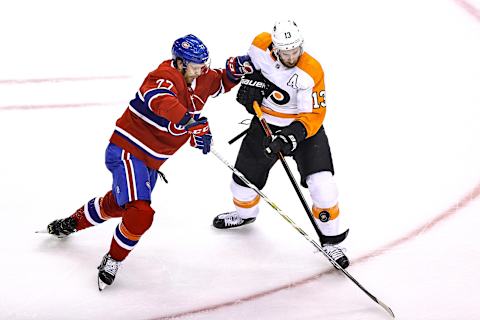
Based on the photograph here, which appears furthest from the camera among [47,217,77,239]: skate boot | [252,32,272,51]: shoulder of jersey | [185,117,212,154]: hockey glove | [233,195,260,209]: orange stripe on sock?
[233,195,260,209]: orange stripe on sock

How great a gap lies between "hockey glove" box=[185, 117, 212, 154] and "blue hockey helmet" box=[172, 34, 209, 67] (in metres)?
0.24

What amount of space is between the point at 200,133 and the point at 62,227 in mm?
876

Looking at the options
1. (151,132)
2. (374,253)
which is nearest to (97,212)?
(151,132)

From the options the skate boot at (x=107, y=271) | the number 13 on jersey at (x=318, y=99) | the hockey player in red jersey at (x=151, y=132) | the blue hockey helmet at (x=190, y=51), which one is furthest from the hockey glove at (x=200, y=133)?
the skate boot at (x=107, y=271)

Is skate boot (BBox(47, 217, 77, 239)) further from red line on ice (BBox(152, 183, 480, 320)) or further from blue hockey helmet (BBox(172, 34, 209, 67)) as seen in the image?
blue hockey helmet (BBox(172, 34, 209, 67))

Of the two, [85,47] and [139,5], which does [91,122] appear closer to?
[85,47]

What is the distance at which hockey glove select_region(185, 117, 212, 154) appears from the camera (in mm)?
3461

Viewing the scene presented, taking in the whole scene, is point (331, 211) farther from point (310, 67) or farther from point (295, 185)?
point (310, 67)

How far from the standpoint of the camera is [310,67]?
362cm

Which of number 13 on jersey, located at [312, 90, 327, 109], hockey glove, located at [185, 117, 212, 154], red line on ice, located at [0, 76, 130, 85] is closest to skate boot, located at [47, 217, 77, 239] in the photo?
hockey glove, located at [185, 117, 212, 154]

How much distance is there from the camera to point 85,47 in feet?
19.0

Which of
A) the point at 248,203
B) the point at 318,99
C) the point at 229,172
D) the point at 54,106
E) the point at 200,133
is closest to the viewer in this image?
the point at 200,133

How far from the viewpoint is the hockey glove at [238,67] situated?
12.5 ft

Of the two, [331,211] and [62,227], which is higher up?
[331,211]
